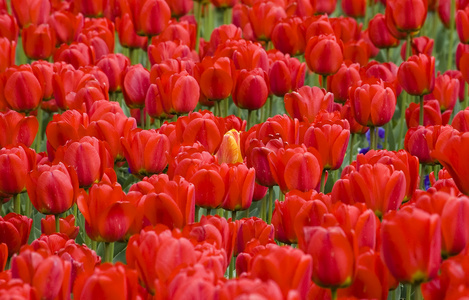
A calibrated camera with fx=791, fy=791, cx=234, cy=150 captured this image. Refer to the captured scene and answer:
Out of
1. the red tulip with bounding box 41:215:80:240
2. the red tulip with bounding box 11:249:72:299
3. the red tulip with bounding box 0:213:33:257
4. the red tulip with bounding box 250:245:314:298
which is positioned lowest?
the red tulip with bounding box 41:215:80:240

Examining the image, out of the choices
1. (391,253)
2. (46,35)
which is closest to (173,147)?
(391,253)

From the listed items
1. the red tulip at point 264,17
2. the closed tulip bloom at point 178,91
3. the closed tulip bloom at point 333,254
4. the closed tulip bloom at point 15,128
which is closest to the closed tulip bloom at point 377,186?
the closed tulip bloom at point 333,254

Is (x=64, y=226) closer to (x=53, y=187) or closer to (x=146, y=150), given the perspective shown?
(x=53, y=187)

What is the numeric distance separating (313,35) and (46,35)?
113 cm

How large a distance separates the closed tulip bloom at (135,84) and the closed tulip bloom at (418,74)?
926 millimetres

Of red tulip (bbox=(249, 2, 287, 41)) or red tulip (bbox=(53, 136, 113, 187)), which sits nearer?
red tulip (bbox=(53, 136, 113, 187))

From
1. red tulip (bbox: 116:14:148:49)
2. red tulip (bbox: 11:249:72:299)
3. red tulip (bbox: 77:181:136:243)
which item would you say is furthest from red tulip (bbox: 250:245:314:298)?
red tulip (bbox: 116:14:148:49)

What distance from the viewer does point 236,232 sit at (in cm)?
177

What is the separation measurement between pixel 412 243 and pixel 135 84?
5.66ft

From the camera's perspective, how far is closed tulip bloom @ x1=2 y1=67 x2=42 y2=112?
2693 mm

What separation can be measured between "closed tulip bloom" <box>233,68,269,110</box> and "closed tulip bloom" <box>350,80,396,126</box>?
0.31 meters

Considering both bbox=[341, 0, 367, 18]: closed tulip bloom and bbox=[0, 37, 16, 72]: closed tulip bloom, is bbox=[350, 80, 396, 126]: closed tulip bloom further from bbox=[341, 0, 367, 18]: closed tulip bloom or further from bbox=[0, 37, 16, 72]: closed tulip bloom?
bbox=[341, 0, 367, 18]: closed tulip bloom

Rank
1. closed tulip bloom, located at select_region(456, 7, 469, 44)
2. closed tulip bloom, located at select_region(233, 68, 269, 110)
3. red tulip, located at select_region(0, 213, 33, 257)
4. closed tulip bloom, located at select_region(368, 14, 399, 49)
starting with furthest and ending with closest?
closed tulip bloom, located at select_region(368, 14, 399, 49)
closed tulip bloom, located at select_region(456, 7, 469, 44)
closed tulip bloom, located at select_region(233, 68, 269, 110)
red tulip, located at select_region(0, 213, 33, 257)

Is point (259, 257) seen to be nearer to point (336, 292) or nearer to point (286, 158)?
point (336, 292)
